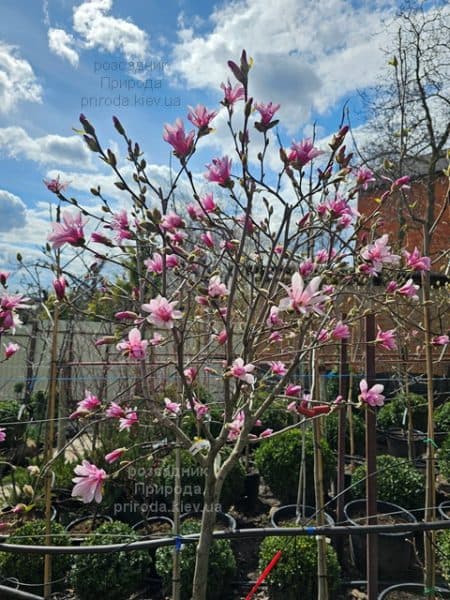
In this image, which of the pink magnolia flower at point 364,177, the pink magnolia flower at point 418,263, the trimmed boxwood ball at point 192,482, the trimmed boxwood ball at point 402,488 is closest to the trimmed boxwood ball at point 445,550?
the trimmed boxwood ball at point 402,488

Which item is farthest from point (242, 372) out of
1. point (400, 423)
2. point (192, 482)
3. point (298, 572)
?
point (400, 423)

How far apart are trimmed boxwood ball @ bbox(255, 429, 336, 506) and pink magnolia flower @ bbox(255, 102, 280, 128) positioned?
2.72m

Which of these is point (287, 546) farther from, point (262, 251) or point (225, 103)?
point (225, 103)

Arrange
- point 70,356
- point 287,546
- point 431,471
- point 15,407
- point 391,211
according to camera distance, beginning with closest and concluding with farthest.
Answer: point 431,471, point 287,546, point 70,356, point 15,407, point 391,211

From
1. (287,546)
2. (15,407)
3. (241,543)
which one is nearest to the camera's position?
(287,546)

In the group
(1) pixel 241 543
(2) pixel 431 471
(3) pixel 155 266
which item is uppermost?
(3) pixel 155 266

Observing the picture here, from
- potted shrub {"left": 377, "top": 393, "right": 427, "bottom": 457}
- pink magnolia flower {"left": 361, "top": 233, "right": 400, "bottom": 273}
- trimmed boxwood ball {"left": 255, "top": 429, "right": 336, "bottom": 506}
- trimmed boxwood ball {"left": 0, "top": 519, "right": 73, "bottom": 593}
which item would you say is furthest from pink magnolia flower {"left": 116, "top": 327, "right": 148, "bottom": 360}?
potted shrub {"left": 377, "top": 393, "right": 427, "bottom": 457}

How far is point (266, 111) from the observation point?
1237 mm

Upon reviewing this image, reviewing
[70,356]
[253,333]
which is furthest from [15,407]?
[253,333]

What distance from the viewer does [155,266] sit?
4.74 ft

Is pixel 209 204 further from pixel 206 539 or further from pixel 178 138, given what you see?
pixel 206 539

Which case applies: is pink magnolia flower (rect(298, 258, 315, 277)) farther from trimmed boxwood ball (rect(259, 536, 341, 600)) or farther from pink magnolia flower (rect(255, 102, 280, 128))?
trimmed boxwood ball (rect(259, 536, 341, 600))

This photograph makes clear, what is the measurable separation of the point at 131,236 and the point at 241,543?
2552 mm

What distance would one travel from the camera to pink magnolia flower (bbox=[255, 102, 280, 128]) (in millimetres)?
1229
